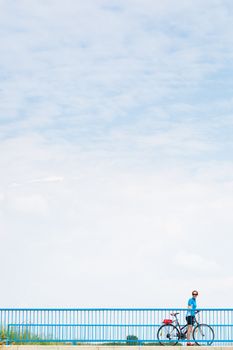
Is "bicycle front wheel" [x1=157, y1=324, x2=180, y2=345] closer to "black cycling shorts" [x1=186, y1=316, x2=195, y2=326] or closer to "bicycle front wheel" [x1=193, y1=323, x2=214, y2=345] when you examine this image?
"black cycling shorts" [x1=186, y1=316, x2=195, y2=326]

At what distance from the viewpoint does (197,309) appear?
26.7 metres

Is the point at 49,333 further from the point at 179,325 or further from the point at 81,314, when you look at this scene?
the point at 179,325

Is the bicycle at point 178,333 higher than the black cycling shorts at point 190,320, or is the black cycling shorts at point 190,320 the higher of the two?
the black cycling shorts at point 190,320

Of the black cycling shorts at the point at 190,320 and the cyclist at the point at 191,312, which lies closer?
the cyclist at the point at 191,312

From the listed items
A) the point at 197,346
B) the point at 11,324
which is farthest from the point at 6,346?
the point at 197,346

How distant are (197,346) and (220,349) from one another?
0.83m

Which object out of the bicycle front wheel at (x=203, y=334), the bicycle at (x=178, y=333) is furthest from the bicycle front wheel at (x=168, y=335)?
the bicycle front wheel at (x=203, y=334)

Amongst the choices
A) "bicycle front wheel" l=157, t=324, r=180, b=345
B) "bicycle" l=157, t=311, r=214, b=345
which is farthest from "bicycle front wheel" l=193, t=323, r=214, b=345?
"bicycle front wheel" l=157, t=324, r=180, b=345

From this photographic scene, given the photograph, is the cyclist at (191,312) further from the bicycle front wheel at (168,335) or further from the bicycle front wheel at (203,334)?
the bicycle front wheel at (168,335)

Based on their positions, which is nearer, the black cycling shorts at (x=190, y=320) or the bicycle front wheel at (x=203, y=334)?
the bicycle front wheel at (x=203, y=334)

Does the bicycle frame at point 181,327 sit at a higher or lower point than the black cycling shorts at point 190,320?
lower

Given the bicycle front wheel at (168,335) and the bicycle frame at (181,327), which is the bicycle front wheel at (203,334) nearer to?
the bicycle frame at (181,327)

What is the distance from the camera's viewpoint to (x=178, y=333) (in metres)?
26.5

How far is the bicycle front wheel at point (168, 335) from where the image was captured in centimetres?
2644
